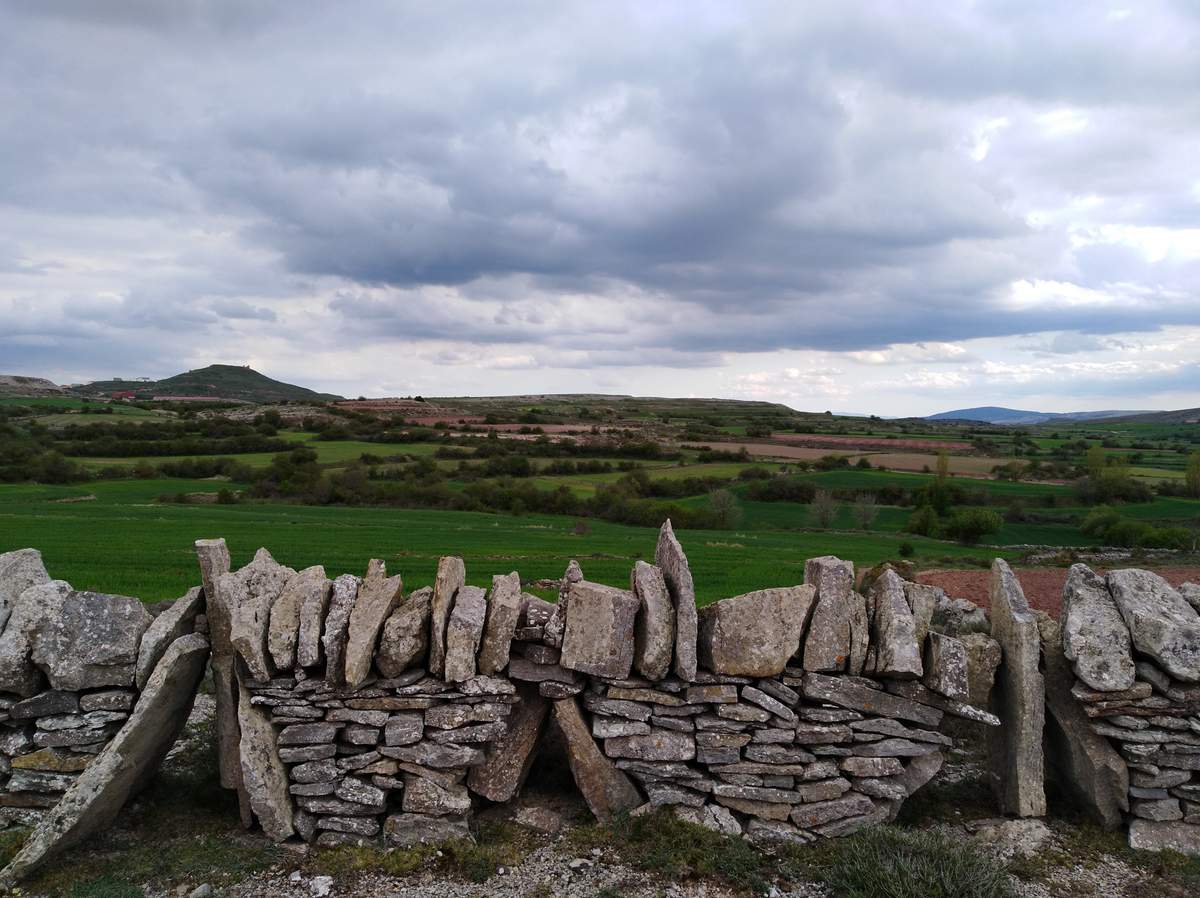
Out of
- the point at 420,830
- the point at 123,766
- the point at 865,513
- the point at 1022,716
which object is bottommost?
the point at 865,513

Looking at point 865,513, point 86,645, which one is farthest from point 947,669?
point 865,513

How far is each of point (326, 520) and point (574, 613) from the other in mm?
37305

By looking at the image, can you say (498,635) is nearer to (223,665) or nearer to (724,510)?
(223,665)

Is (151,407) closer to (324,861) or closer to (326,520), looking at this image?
(326,520)

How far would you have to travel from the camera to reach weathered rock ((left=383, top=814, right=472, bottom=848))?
6.50 metres

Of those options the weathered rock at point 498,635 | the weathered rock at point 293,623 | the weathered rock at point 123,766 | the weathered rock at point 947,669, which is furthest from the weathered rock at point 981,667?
the weathered rock at point 123,766

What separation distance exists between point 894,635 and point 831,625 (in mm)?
565

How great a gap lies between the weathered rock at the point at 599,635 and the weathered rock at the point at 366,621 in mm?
1661

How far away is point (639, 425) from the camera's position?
110062 mm

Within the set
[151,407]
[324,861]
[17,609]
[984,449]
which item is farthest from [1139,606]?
[151,407]

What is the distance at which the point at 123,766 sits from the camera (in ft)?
20.7

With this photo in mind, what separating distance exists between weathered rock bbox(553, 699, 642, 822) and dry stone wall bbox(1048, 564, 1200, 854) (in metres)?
4.24

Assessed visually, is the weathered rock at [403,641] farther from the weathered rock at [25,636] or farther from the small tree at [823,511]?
the small tree at [823,511]

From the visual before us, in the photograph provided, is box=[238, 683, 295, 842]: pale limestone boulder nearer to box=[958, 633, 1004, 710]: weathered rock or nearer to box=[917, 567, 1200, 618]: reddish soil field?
box=[958, 633, 1004, 710]: weathered rock
